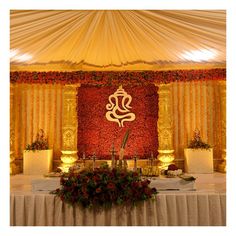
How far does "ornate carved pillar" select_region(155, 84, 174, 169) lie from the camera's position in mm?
7734

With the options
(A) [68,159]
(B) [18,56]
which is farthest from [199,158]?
(B) [18,56]

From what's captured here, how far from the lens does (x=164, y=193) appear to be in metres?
4.08

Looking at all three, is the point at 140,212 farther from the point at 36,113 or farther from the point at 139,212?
the point at 36,113

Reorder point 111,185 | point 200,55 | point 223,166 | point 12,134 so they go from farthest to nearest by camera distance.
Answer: point 12,134
point 223,166
point 200,55
point 111,185

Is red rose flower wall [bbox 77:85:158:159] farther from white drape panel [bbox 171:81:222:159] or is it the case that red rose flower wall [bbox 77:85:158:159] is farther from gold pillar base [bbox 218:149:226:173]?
gold pillar base [bbox 218:149:226:173]

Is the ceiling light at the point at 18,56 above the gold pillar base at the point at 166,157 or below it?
above

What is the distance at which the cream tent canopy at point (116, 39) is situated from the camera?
15.0ft

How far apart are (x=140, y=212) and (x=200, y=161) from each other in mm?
3938

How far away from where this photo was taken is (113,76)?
7.76m

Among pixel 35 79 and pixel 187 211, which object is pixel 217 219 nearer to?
pixel 187 211

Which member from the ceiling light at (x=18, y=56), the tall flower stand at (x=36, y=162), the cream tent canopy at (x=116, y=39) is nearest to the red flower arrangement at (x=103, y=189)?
the cream tent canopy at (x=116, y=39)

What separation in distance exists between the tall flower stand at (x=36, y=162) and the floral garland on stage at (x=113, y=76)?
1.80 meters

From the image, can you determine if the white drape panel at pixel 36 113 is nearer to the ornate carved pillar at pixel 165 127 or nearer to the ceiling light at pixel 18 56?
the ceiling light at pixel 18 56
